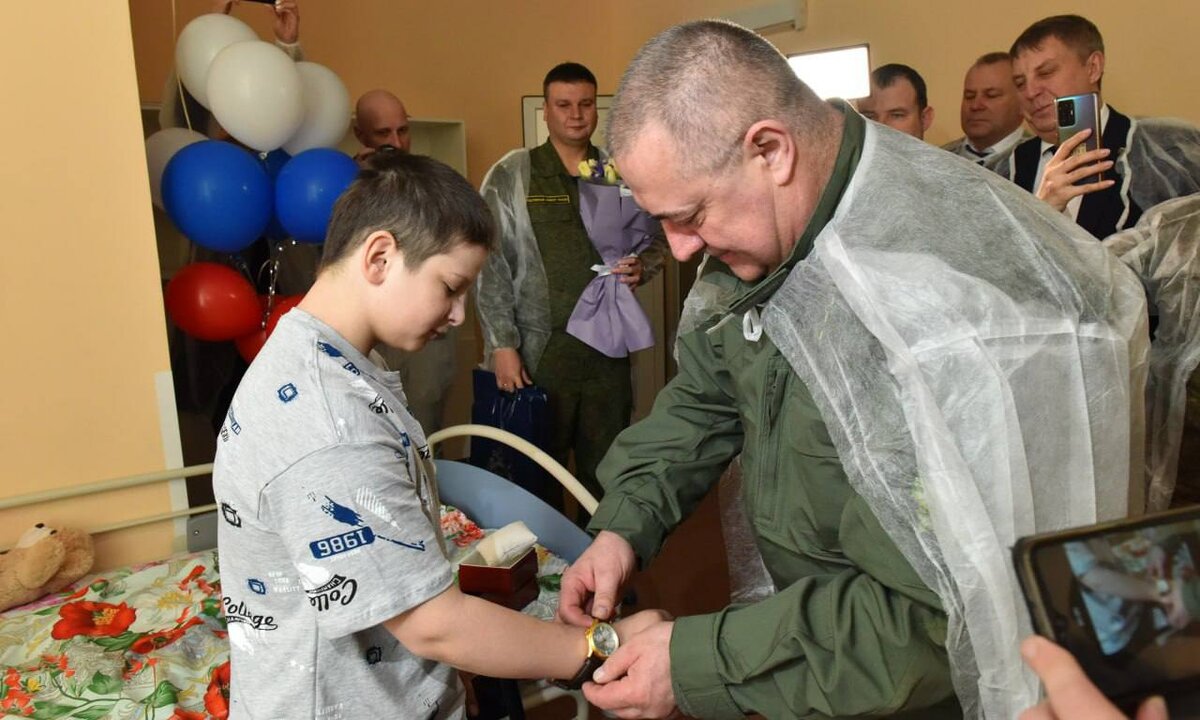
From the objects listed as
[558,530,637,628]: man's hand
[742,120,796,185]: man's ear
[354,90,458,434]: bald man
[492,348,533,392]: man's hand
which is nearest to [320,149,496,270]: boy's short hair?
[742,120,796,185]: man's ear

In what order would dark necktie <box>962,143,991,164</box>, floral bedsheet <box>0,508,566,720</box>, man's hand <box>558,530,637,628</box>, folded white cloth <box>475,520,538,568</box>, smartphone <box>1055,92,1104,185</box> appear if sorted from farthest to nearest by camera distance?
dark necktie <box>962,143,991,164</box> < smartphone <box>1055,92,1104,185</box> < folded white cloth <box>475,520,538,568</box> < floral bedsheet <box>0,508,566,720</box> < man's hand <box>558,530,637,628</box>

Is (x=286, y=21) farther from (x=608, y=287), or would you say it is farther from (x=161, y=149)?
(x=608, y=287)

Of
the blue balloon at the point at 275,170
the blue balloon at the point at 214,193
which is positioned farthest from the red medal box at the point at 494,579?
the blue balloon at the point at 275,170

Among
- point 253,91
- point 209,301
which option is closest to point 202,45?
point 253,91

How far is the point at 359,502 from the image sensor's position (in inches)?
39.9

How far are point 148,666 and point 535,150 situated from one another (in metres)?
A: 2.18

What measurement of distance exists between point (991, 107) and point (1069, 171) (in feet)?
4.32

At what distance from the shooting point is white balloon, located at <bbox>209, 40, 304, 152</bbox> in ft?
7.78

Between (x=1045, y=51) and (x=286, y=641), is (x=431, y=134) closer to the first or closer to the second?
(x=1045, y=51)

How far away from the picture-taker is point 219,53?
8.13 feet

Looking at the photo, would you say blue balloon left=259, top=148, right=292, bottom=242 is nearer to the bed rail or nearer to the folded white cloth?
the bed rail

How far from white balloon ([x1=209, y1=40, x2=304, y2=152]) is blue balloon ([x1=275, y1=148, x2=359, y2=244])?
13 cm

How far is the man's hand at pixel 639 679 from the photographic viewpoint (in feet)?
3.74

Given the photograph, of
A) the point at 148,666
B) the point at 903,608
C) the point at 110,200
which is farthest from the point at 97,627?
the point at 903,608
